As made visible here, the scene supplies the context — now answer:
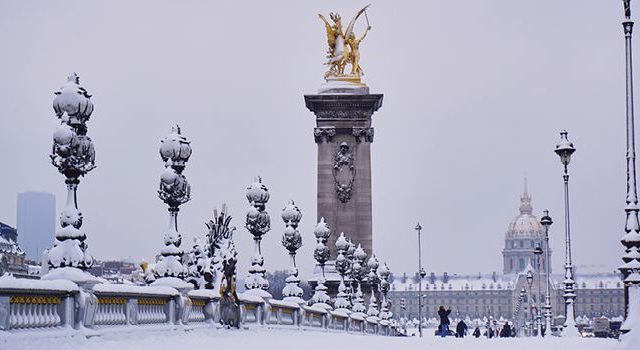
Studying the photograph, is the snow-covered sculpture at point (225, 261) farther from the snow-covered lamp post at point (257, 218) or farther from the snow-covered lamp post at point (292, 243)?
the snow-covered lamp post at point (292, 243)

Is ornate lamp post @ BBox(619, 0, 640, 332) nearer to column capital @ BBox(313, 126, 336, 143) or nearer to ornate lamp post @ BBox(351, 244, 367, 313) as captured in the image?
ornate lamp post @ BBox(351, 244, 367, 313)

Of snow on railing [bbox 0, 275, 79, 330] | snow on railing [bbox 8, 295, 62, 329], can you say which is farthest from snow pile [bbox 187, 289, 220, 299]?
snow on railing [bbox 8, 295, 62, 329]

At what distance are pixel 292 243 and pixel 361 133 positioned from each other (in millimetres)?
39182

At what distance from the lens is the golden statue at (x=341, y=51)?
87.1 m

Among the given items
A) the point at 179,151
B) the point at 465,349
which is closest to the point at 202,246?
the point at 179,151

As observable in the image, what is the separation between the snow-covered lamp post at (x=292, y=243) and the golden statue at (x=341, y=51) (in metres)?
40.5

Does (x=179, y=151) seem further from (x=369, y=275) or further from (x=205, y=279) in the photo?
(x=369, y=275)

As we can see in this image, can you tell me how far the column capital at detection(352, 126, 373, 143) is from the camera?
84.7 meters

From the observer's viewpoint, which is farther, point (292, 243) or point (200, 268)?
point (292, 243)

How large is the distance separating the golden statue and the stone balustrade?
47.4m

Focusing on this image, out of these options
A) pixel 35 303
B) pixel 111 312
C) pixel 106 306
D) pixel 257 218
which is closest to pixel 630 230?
pixel 257 218

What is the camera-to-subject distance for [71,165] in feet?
76.5

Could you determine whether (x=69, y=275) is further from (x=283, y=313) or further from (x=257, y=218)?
(x=283, y=313)

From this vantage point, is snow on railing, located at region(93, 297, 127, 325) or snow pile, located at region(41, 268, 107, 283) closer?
snow pile, located at region(41, 268, 107, 283)
